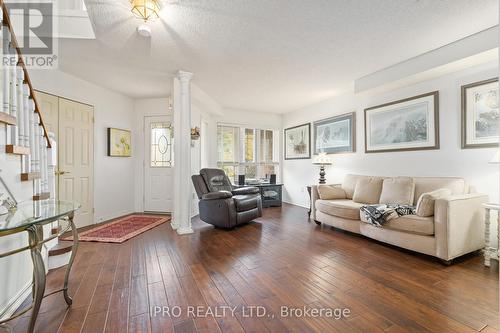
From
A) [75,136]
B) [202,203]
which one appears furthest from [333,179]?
[75,136]

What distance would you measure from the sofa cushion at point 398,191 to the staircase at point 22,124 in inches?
157

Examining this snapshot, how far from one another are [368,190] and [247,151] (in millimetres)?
3134

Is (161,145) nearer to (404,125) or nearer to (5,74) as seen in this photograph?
(5,74)

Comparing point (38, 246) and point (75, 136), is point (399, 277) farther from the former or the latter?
point (75, 136)

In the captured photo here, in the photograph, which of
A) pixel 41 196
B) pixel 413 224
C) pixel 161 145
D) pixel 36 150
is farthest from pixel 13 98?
pixel 413 224

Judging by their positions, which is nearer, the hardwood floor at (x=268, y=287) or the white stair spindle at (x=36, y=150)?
the hardwood floor at (x=268, y=287)

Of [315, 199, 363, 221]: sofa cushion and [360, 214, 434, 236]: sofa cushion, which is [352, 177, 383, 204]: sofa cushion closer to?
[315, 199, 363, 221]: sofa cushion

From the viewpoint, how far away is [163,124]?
473 centimetres

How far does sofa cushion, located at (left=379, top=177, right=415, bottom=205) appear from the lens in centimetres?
296

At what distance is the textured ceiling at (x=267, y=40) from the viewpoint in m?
1.97

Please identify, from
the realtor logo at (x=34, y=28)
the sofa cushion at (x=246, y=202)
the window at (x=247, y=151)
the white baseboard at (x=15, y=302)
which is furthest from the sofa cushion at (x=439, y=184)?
the realtor logo at (x=34, y=28)

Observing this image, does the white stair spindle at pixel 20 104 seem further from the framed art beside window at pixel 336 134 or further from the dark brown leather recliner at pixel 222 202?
the framed art beside window at pixel 336 134

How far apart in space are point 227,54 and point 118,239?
286 centimetres

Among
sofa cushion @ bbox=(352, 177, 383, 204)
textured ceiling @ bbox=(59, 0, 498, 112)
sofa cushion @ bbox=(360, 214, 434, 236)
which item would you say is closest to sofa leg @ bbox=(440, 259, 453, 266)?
sofa cushion @ bbox=(360, 214, 434, 236)
